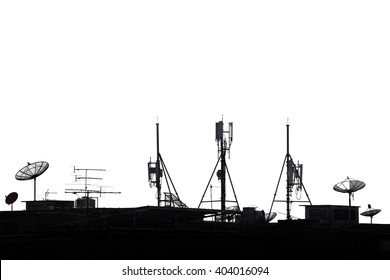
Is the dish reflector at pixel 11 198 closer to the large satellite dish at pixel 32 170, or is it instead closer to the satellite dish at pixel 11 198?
A: the satellite dish at pixel 11 198

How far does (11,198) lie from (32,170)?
2802 millimetres

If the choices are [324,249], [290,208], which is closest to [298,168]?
[290,208]

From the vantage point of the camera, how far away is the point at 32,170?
73.4 m

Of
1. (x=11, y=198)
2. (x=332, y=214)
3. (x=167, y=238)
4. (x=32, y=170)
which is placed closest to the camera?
(x=167, y=238)

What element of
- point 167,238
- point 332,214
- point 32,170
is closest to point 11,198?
point 32,170

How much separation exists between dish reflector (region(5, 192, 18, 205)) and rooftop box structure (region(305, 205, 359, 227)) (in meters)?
26.3

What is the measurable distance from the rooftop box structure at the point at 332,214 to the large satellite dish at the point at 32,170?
80.4 feet

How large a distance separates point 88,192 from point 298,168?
25536mm

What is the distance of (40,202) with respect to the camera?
80.6m

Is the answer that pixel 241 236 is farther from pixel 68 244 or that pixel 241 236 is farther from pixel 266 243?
pixel 68 244

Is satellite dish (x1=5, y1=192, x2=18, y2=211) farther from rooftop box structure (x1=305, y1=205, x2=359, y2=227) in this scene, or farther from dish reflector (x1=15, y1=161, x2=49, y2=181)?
rooftop box structure (x1=305, y1=205, x2=359, y2=227)

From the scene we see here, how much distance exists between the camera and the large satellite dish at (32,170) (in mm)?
73000

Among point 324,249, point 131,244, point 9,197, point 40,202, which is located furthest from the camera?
point 40,202

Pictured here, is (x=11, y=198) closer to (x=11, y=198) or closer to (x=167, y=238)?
(x=11, y=198)
